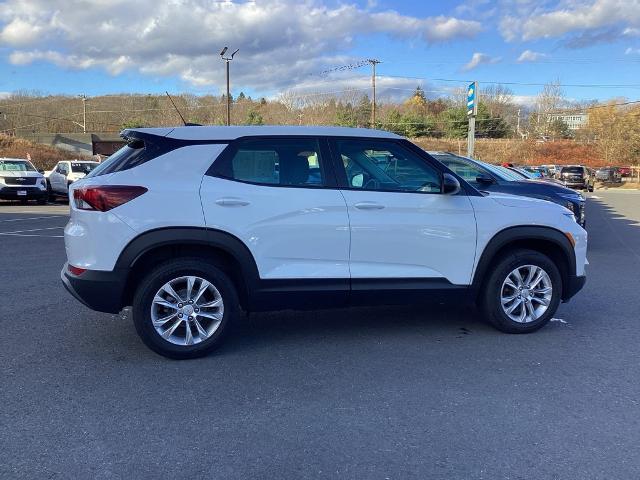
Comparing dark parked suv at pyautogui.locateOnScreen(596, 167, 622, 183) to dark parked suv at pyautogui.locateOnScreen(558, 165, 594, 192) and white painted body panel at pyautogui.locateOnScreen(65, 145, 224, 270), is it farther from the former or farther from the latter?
white painted body panel at pyautogui.locateOnScreen(65, 145, 224, 270)

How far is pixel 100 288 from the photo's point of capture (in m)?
4.58

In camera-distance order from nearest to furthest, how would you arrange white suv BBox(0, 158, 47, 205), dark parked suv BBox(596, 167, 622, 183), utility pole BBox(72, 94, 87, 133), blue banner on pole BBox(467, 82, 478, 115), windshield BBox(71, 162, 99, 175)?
1. blue banner on pole BBox(467, 82, 478, 115)
2. white suv BBox(0, 158, 47, 205)
3. windshield BBox(71, 162, 99, 175)
4. dark parked suv BBox(596, 167, 622, 183)
5. utility pole BBox(72, 94, 87, 133)

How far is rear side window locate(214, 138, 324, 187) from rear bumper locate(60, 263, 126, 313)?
120 centimetres

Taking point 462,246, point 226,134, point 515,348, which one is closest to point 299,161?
point 226,134

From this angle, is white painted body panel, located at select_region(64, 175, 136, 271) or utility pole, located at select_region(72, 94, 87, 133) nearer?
white painted body panel, located at select_region(64, 175, 136, 271)

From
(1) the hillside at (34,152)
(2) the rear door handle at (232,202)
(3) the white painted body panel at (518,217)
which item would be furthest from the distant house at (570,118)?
(2) the rear door handle at (232,202)

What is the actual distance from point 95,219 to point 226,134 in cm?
128

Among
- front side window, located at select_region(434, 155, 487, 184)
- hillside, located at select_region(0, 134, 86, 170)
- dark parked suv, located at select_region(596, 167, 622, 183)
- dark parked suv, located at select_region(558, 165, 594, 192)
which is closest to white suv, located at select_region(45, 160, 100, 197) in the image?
front side window, located at select_region(434, 155, 487, 184)

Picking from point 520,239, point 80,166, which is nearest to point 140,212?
point 520,239

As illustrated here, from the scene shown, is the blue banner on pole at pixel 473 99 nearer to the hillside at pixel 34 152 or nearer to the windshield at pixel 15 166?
the windshield at pixel 15 166

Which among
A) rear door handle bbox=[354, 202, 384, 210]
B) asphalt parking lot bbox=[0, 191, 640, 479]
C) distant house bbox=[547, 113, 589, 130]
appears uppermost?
distant house bbox=[547, 113, 589, 130]

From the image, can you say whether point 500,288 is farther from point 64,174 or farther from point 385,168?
point 64,174

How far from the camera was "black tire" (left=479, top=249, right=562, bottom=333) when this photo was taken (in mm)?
5398

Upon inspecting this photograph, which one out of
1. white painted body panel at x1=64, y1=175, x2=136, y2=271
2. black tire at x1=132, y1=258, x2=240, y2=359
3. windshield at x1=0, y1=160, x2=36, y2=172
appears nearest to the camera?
white painted body panel at x1=64, y1=175, x2=136, y2=271
